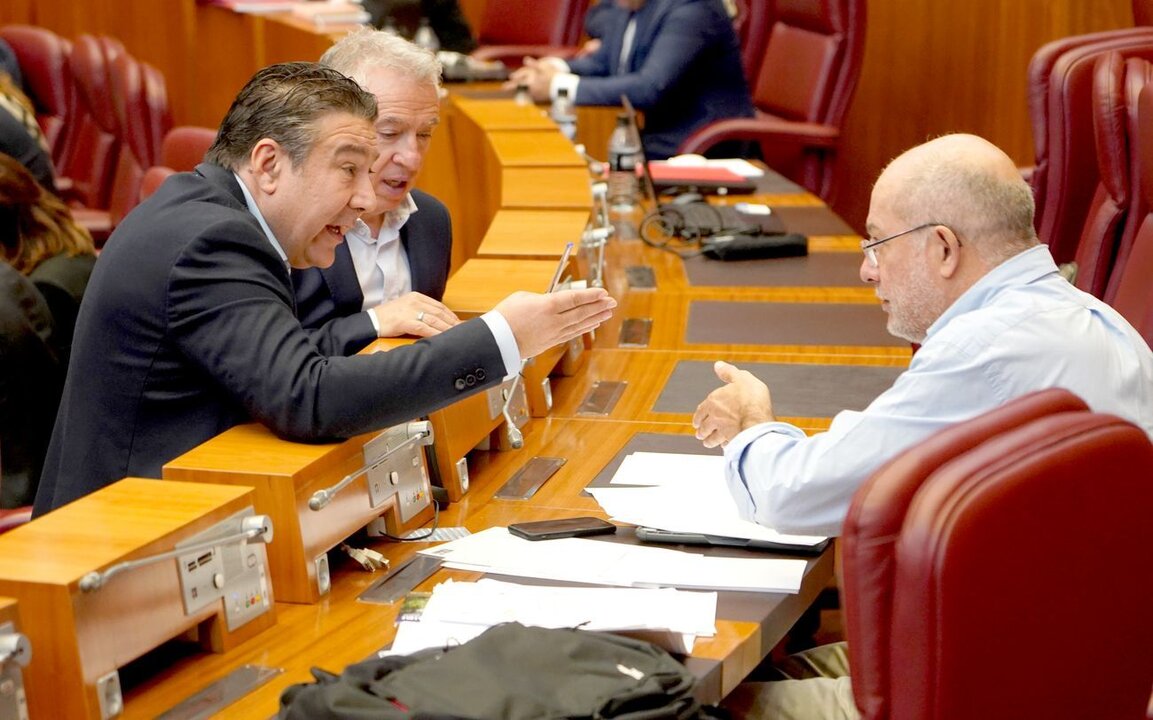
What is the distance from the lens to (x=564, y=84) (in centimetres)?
525

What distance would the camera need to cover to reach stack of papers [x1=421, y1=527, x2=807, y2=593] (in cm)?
171

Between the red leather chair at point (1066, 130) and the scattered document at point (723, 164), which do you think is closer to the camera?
the red leather chair at point (1066, 130)

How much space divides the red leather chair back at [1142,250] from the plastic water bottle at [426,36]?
4181 mm

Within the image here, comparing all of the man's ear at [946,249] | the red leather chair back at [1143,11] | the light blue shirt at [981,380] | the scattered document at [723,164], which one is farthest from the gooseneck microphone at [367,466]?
the red leather chair back at [1143,11]

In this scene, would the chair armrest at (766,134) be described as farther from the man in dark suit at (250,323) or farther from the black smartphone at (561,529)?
the black smartphone at (561,529)

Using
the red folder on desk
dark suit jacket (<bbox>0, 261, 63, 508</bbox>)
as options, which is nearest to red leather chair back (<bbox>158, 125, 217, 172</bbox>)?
dark suit jacket (<bbox>0, 261, 63, 508</bbox>)

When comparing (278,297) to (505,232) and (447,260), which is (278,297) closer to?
(447,260)

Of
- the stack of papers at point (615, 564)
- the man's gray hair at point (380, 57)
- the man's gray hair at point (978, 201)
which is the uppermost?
the man's gray hair at point (380, 57)

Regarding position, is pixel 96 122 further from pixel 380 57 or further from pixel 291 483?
pixel 291 483

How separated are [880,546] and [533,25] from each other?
5863 mm

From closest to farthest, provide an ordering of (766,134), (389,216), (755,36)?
1. (389,216)
2. (766,134)
3. (755,36)

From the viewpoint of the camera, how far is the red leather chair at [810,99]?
5039 mm

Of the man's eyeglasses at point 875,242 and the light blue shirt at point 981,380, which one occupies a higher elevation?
the man's eyeglasses at point 875,242

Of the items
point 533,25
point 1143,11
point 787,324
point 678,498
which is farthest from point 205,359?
point 533,25
